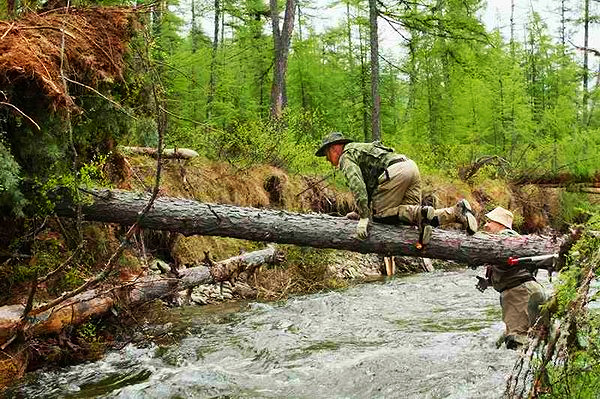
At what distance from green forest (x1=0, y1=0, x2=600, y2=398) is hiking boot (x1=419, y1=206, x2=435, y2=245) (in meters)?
1.25

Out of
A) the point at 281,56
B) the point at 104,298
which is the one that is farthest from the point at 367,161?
the point at 281,56

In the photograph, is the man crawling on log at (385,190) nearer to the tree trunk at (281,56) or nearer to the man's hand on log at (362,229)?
the man's hand on log at (362,229)

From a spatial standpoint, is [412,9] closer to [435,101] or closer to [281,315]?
[435,101]

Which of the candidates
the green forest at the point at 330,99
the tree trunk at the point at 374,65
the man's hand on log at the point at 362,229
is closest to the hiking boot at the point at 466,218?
the man's hand on log at the point at 362,229

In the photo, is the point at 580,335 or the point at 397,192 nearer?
the point at 580,335

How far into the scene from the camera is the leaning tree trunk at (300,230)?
6.11 meters

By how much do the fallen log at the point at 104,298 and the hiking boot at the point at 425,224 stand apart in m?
2.92

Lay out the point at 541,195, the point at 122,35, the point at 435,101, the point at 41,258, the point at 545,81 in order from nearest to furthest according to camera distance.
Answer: the point at 41,258, the point at 122,35, the point at 541,195, the point at 435,101, the point at 545,81

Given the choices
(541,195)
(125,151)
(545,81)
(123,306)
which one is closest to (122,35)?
(125,151)

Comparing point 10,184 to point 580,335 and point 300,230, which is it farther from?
point 580,335

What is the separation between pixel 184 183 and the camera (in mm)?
10883

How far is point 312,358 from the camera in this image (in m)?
6.11

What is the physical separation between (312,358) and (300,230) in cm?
132

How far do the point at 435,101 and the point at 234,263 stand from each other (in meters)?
17.6
